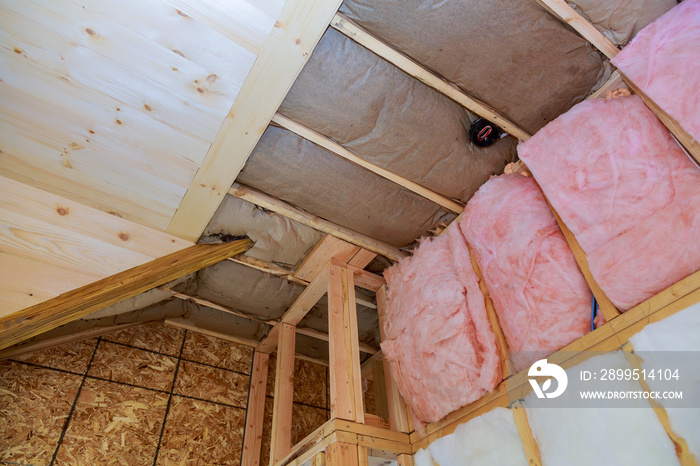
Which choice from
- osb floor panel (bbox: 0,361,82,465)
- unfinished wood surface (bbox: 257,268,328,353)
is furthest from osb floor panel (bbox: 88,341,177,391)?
unfinished wood surface (bbox: 257,268,328,353)

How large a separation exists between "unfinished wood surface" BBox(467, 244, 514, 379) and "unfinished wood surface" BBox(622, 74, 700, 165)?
1021 mm

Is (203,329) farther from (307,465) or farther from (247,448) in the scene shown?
(307,465)

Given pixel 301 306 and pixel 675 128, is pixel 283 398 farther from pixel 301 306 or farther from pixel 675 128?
pixel 675 128

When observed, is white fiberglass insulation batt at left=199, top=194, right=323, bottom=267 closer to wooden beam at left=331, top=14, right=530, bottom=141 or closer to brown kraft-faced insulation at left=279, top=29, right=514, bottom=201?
brown kraft-faced insulation at left=279, top=29, right=514, bottom=201

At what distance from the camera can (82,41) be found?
71.9 inches

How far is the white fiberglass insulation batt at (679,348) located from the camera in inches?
51.1

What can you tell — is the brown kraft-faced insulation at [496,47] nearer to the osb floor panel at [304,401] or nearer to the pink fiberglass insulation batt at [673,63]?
the pink fiberglass insulation batt at [673,63]

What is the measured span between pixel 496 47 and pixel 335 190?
1090 millimetres

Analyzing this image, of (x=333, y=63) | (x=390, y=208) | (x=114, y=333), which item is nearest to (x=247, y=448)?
(x=114, y=333)

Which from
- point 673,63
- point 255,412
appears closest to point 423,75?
point 673,63

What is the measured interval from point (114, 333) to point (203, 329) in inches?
24.8

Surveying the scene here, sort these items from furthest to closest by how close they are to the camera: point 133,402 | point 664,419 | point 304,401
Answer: point 304,401 → point 133,402 → point 664,419

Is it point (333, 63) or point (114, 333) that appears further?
point (114, 333)

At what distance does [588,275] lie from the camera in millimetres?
1769
